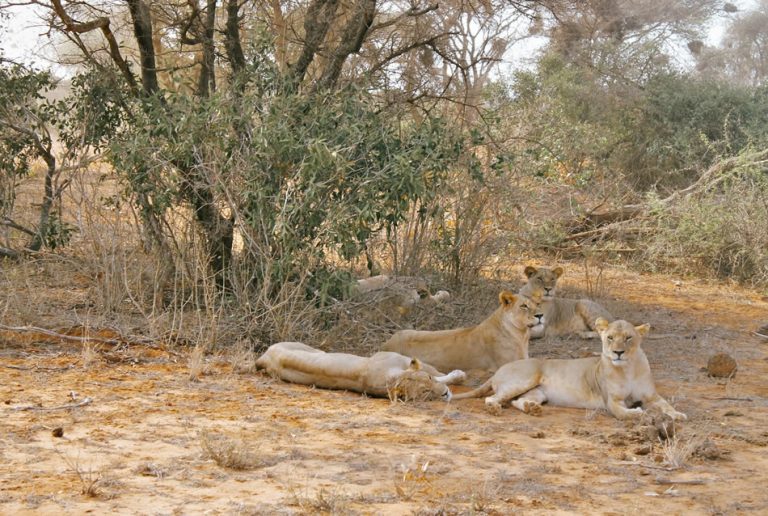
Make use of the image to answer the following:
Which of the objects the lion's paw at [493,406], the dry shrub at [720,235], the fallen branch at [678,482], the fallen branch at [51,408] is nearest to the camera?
the fallen branch at [678,482]

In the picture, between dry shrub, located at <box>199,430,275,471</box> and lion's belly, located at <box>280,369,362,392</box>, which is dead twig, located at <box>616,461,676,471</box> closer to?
dry shrub, located at <box>199,430,275,471</box>

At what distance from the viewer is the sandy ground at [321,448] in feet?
15.0

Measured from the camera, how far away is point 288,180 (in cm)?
811

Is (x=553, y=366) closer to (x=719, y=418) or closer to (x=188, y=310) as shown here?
(x=719, y=418)

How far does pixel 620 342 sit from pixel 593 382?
1.08 ft

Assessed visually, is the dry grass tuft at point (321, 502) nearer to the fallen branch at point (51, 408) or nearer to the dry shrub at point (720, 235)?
the fallen branch at point (51, 408)

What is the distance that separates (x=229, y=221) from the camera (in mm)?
8664

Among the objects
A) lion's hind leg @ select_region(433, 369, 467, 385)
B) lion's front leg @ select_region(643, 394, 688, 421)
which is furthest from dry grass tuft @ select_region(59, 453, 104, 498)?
lion's front leg @ select_region(643, 394, 688, 421)

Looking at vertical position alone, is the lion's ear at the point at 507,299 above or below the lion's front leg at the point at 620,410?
above

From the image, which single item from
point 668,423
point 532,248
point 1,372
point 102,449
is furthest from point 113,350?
point 532,248

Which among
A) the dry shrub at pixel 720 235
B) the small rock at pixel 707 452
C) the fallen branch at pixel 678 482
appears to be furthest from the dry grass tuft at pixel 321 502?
the dry shrub at pixel 720 235

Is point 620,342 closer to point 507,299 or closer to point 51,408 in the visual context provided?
point 507,299

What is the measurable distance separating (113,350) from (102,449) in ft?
8.29

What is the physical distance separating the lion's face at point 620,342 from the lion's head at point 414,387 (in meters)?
1.06
